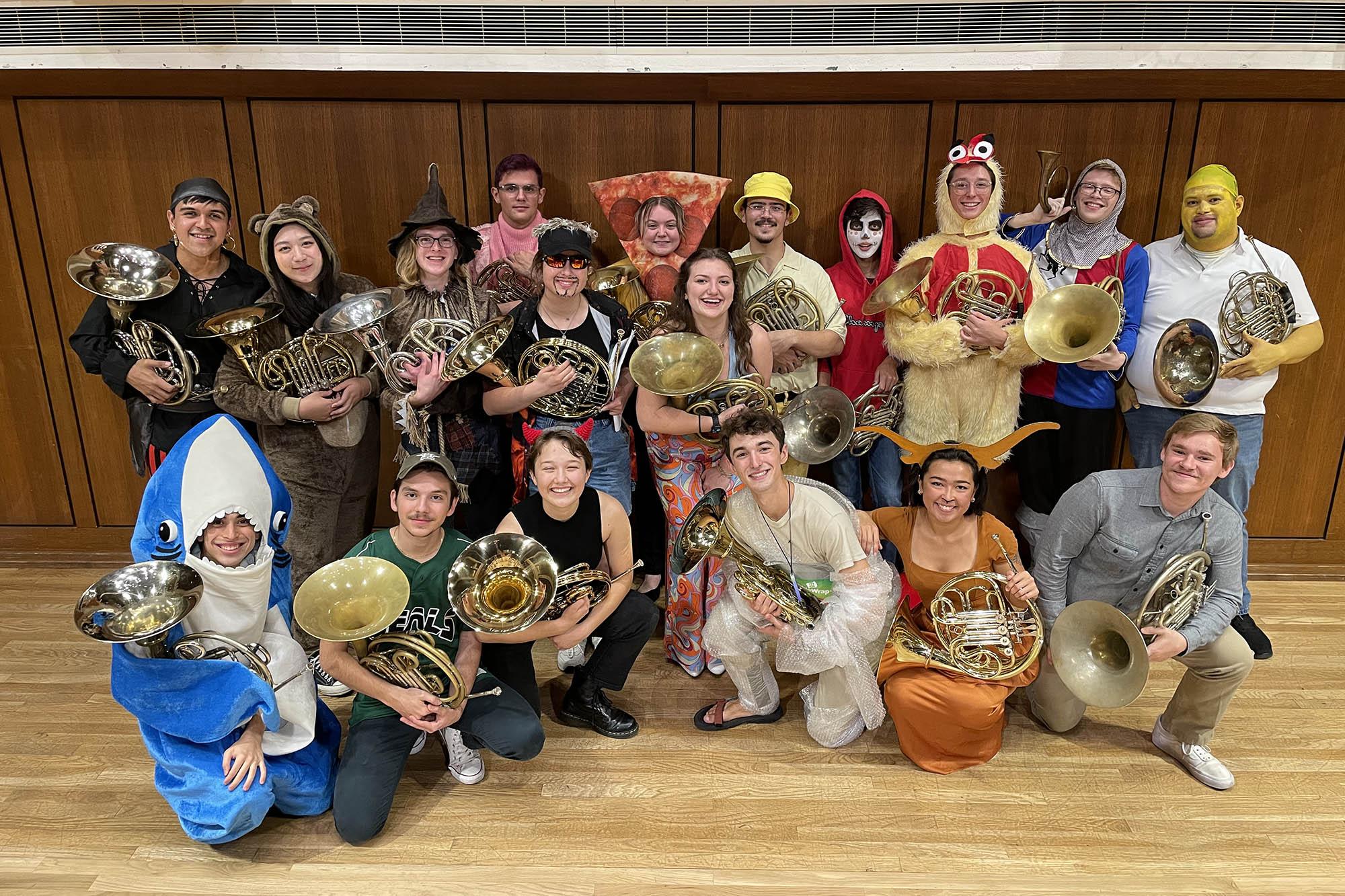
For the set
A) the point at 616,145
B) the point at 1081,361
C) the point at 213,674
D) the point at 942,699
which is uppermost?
the point at 616,145

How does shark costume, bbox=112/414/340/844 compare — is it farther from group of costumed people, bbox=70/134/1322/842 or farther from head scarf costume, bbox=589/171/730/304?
head scarf costume, bbox=589/171/730/304

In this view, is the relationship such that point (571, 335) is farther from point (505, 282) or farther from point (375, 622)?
point (375, 622)

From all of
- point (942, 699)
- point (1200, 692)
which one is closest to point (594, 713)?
point (942, 699)

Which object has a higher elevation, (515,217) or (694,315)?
(515,217)

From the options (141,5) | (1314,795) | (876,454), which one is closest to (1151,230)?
(876,454)

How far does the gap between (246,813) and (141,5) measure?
10.8 feet

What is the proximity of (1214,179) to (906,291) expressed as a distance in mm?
1258

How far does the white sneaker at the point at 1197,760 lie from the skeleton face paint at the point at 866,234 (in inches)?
82.3

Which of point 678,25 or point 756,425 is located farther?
point 678,25

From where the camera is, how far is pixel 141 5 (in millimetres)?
3742

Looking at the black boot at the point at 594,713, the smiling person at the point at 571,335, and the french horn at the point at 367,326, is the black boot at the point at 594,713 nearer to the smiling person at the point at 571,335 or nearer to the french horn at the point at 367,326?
the smiling person at the point at 571,335

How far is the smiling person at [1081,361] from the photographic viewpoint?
357 centimetres

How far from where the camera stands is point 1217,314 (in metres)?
3.52

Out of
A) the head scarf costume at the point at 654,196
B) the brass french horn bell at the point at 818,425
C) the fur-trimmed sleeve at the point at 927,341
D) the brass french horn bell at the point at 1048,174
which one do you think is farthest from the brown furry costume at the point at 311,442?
the brass french horn bell at the point at 1048,174
